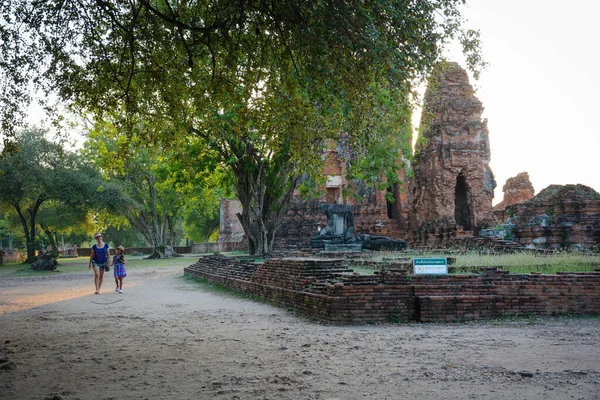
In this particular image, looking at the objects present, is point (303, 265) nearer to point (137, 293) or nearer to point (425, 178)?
point (137, 293)

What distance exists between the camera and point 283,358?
6.36 meters

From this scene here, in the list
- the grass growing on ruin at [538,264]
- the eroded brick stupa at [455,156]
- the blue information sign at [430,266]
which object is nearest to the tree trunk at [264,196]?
the eroded brick stupa at [455,156]

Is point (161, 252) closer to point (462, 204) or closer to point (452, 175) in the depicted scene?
point (462, 204)

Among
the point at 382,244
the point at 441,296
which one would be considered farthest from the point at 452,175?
the point at 441,296

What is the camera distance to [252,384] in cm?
526

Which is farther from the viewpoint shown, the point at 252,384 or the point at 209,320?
the point at 209,320

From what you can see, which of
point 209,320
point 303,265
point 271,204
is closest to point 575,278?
point 303,265

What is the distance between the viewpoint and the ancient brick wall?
28.5 ft

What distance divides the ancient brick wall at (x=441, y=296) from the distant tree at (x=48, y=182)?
2249 centimetres

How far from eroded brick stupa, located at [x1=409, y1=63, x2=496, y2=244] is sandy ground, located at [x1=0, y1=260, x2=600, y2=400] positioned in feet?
44.8

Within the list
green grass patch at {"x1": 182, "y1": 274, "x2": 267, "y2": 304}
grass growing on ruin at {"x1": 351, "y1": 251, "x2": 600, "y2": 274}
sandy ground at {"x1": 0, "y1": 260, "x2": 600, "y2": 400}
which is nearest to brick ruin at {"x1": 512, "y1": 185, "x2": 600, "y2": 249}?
grass growing on ruin at {"x1": 351, "y1": 251, "x2": 600, "y2": 274}

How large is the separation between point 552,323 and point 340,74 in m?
4.89

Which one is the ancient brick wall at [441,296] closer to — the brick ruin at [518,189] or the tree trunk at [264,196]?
the tree trunk at [264,196]

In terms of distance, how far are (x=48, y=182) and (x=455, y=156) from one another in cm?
2025
